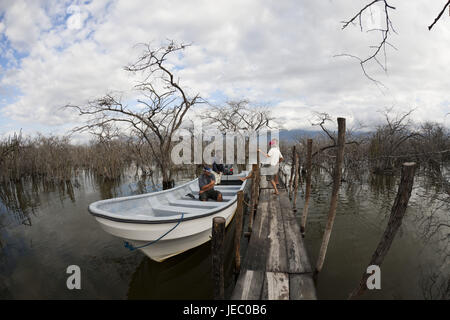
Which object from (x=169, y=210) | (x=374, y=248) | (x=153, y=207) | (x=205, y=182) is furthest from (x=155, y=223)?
(x=374, y=248)

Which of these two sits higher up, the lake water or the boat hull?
the boat hull

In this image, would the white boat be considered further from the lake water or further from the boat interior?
the lake water

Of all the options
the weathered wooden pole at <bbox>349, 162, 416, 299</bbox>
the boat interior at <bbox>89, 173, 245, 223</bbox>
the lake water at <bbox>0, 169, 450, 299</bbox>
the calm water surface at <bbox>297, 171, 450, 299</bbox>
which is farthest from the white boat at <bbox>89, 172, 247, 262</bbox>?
the weathered wooden pole at <bbox>349, 162, 416, 299</bbox>

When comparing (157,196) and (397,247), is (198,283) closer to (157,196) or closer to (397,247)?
(157,196)

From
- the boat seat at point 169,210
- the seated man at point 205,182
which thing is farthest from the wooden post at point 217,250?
the seated man at point 205,182

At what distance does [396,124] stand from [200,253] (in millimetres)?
17526

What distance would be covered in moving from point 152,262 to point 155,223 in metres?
1.84

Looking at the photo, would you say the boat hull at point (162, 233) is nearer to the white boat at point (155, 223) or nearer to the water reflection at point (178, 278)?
the white boat at point (155, 223)

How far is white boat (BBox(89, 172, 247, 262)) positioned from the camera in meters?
3.70

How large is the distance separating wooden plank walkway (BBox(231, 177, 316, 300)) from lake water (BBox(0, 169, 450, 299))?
3.52 feet

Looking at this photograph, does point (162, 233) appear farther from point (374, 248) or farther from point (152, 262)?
point (374, 248)

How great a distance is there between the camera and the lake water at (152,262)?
398 centimetres

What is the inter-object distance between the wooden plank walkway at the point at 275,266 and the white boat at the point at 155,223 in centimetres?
127
